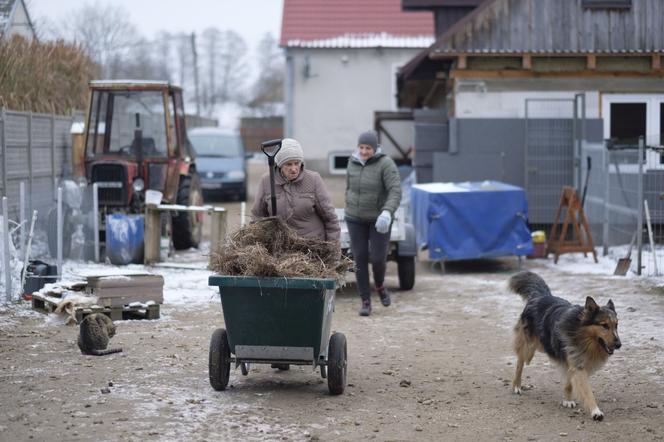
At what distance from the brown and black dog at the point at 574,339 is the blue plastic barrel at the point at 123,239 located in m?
8.22

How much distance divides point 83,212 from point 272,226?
816 cm

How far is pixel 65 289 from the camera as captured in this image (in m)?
10.7

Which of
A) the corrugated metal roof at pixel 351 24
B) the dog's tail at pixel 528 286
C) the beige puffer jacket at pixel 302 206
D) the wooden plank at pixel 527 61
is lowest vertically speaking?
the dog's tail at pixel 528 286

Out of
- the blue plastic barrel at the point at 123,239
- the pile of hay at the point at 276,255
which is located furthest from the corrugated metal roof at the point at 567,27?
the pile of hay at the point at 276,255

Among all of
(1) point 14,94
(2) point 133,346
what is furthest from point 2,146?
(2) point 133,346

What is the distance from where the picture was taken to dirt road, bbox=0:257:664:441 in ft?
20.9

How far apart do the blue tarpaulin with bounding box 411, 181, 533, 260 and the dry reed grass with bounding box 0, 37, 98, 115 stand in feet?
23.5

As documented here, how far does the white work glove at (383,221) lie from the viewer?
10348 mm

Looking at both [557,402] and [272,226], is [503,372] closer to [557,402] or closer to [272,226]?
[557,402]

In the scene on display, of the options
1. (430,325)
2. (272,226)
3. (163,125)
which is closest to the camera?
(272,226)

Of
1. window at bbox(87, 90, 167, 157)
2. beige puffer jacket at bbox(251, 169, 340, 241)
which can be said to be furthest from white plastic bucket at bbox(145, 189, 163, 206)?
beige puffer jacket at bbox(251, 169, 340, 241)

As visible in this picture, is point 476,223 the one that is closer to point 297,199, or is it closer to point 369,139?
point 369,139

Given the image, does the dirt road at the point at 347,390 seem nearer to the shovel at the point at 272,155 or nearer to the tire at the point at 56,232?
the shovel at the point at 272,155

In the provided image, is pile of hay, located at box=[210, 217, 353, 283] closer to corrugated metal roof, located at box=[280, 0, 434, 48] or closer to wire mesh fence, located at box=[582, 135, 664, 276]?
wire mesh fence, located at box=[582, 135, 664, 276]
